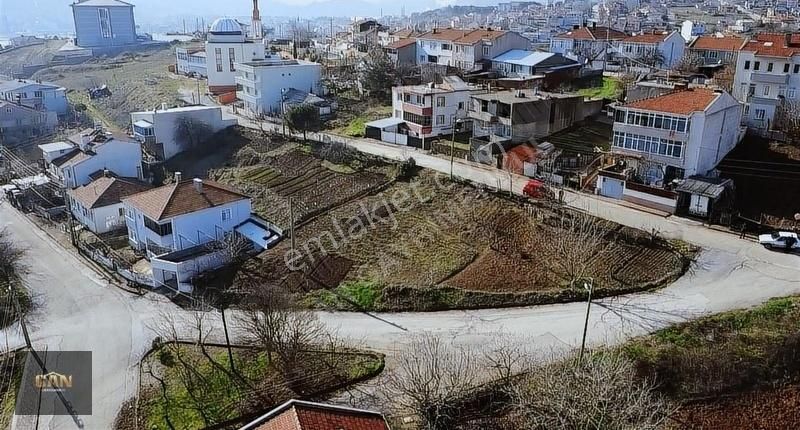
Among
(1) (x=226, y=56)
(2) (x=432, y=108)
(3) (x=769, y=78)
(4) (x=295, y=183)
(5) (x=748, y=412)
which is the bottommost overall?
(5) (x=748, y=412)

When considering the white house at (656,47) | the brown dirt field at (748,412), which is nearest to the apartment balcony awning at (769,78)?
the white house at (656,47)

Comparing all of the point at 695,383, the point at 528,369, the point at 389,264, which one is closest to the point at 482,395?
the point at 528,369

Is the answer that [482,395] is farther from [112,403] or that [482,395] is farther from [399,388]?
[112,403]

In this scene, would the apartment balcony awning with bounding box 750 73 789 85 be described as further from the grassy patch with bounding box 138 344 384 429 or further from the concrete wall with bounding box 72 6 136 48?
the concrete wall with bounding box 72 6 136 48

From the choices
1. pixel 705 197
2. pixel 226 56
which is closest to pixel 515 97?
pixel 705 197

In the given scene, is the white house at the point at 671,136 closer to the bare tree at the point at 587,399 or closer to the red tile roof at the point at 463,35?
the bare tree at the point at 587,399

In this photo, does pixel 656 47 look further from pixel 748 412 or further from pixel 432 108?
pixel 748 412

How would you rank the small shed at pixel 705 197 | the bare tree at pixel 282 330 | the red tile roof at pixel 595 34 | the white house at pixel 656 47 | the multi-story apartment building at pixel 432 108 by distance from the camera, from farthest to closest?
the red tile roof at pixel 595 34
the white house at pixel 656 47
the multi-story apartment building at pixel 432 108
the small shed at pixel 705 197
the bare tree at pixel 282 330
